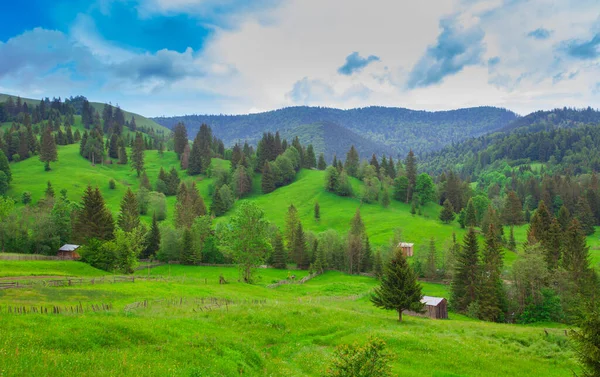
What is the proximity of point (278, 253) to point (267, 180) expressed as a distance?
70965 millimetres

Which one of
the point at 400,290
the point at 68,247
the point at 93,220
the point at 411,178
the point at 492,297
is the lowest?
the point at 492,297

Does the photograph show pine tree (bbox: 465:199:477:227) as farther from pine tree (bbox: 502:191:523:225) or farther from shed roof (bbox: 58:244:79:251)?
shed roof (bbox: 58:244:79:251)

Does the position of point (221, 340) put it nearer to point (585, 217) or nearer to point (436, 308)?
point (436, 308)

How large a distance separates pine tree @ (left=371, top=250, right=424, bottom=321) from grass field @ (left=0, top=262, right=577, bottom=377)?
2027mm

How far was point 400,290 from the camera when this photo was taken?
41875 mm

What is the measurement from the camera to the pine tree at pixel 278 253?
99000 millimetres

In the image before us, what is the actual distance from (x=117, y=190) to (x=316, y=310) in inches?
5414

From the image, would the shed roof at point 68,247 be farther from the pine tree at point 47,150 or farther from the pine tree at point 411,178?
the pine tree at point 411,178

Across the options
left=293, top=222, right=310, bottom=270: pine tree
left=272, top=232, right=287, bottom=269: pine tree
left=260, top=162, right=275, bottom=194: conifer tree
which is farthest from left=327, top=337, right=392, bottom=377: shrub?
left=260, top=162, right=275, bottom=194: conifer tree

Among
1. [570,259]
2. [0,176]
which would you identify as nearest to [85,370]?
[570,259]

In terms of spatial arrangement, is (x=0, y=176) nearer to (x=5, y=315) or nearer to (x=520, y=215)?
(x=5, y=315)

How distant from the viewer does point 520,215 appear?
13488cm

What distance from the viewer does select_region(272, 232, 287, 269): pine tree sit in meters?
99.0

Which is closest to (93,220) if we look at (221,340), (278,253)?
(278,253)
